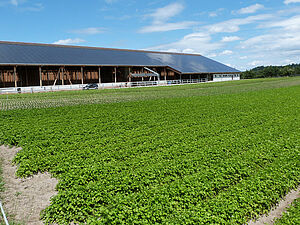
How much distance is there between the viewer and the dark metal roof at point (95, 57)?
3625cm

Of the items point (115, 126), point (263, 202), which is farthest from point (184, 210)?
point (115, 126)

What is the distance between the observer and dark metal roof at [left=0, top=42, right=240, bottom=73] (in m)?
36.2

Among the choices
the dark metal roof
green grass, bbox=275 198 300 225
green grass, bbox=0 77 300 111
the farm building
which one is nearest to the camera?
green grass, bbox=275 198 300 225

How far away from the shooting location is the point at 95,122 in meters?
11.5

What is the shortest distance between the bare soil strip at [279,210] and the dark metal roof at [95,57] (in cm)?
3520

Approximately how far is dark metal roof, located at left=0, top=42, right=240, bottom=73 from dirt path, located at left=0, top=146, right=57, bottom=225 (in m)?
31.2

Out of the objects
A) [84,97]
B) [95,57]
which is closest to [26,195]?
[84,97]

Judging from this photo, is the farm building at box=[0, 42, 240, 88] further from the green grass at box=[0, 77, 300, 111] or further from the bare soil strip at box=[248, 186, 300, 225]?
the bare soil strip at box=[248, 186, 300, 225]

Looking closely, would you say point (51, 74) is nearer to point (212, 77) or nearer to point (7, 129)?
point (7, 129)

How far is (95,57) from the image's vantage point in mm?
44969

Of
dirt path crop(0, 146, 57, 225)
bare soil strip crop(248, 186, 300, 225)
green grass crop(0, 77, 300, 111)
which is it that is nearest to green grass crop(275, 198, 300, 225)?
bare soil strip crop(248, 186, 300, 225)

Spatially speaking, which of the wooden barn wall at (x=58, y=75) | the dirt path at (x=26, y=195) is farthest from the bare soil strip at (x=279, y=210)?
the wooden barn wall at (x=58, y=75)

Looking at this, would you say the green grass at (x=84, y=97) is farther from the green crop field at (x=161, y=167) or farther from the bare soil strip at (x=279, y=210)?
the bare soil strip at (x=279, y=210)

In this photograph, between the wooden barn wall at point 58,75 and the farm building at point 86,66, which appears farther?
the farm building at point 86,66
